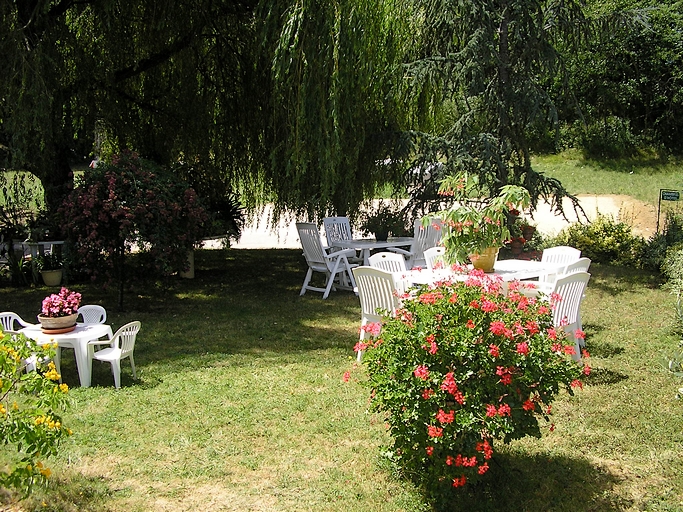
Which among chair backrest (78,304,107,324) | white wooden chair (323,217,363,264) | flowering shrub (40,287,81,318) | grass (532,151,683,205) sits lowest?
chair backrest (78,304,107,324)

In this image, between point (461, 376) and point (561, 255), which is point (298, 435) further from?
point (561, 255)

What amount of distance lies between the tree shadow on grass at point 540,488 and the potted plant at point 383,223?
614cm

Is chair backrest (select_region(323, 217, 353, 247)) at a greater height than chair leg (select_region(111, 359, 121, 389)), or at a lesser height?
greater

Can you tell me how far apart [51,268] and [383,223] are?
4.97 m

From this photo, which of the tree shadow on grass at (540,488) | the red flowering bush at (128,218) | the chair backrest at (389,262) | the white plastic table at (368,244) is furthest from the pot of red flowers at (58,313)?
the white plastic table at (368,244)

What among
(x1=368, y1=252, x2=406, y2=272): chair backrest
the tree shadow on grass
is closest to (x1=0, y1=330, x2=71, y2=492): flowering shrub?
Result: the tree shadow on grass

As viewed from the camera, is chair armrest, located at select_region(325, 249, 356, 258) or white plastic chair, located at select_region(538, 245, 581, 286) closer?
white plastic chair, located at select_region(538, 245, 581, 286)

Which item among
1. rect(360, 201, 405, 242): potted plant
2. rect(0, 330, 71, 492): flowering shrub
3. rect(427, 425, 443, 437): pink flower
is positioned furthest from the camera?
rect(360, 201, 405, 242): potted plant

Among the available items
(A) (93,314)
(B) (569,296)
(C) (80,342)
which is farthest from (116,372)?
(B) (569,296)

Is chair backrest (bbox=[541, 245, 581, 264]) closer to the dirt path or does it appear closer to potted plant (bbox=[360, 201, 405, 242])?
potted plant (bbox=[360, 201, 405, 242])

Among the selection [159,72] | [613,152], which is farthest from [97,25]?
[613,152]

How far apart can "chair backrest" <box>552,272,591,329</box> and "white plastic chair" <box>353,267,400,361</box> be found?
51.0 inches

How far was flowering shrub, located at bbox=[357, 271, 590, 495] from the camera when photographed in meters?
3.40

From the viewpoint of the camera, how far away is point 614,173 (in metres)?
22.2
